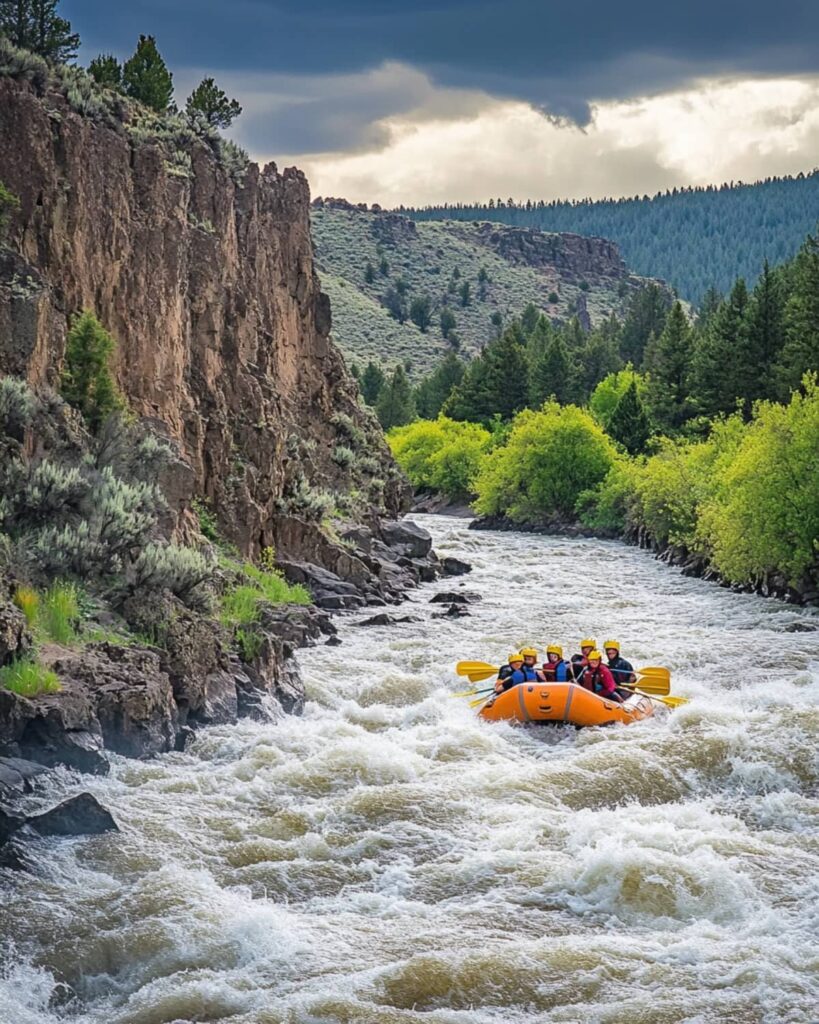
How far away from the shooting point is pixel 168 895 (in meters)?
11.9

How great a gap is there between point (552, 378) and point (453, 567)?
42.1m

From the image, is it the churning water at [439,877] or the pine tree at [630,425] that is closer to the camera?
the churning water at [439,877]

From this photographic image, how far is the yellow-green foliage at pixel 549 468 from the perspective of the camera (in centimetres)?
5731

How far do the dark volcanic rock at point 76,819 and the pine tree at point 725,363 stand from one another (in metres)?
45.6

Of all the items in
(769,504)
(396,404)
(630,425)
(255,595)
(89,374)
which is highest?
(89,374)

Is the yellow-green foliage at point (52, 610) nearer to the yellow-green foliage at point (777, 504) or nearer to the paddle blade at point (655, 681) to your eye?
the paddle blade at point (655, 681)

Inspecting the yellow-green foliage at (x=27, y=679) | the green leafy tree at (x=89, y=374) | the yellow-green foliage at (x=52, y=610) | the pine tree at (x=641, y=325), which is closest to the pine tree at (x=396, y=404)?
the pine tree at (x=641, y=325)

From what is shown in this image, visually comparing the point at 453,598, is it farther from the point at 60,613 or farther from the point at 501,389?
the point at 501,389

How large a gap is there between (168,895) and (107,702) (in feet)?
13.7

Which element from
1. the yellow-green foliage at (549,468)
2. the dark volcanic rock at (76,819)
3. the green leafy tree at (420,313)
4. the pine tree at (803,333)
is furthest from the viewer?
the green leafy tree at (420,313)

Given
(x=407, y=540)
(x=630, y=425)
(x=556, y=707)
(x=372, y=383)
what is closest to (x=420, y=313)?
(x=372, y=383)

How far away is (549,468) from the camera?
5747 centimetres

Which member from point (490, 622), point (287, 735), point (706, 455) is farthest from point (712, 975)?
point (706, 455)

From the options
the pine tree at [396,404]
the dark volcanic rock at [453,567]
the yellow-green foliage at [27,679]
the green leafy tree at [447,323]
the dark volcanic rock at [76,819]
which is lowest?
the dark volcanic rock at [453,567]
